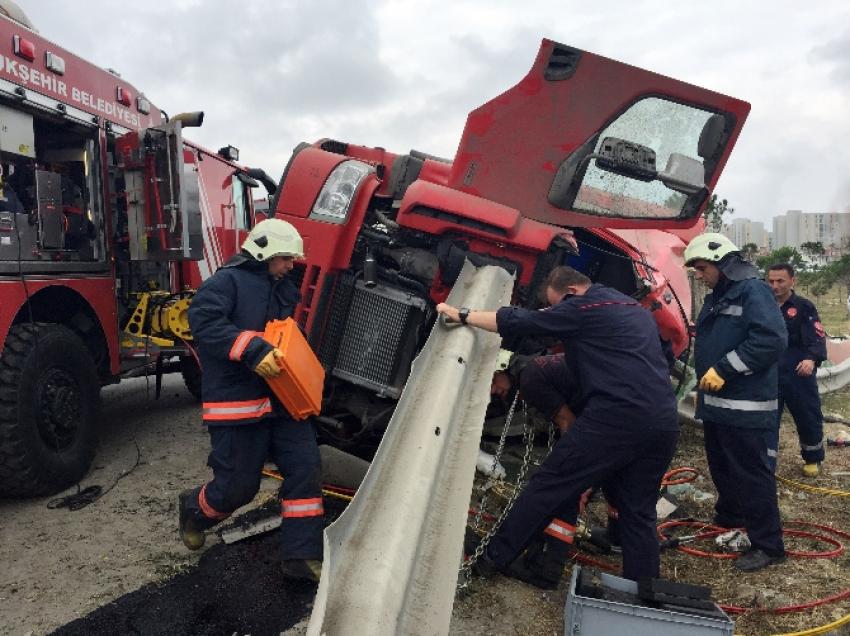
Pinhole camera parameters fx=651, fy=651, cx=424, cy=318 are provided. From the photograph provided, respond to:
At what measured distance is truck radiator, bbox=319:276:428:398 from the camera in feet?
11.7

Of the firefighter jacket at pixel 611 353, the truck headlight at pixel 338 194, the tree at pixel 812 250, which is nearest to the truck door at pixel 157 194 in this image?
the truck headlight at pixel 338 194

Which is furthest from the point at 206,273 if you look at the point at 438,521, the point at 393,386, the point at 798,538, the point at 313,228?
the point at 798,538

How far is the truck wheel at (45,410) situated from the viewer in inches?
139

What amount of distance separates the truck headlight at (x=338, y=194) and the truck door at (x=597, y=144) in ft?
2.07

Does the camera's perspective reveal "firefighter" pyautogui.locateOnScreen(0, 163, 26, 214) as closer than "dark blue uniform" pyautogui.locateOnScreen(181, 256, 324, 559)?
No

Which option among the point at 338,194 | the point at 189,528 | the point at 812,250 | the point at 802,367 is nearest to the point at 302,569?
the point at 189,528

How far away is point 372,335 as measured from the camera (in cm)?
360

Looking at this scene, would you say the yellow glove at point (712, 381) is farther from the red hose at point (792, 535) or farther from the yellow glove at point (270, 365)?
the yellow glove at point (270, 365)

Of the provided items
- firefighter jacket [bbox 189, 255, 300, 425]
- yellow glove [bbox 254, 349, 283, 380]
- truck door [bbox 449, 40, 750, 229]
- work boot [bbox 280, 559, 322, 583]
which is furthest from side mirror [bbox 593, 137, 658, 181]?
work boot [bbox 280, 559, 322, 583]

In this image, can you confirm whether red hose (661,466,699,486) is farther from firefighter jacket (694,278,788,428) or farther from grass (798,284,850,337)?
grass (798,284,850,337)

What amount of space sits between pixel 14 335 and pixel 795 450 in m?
5.66

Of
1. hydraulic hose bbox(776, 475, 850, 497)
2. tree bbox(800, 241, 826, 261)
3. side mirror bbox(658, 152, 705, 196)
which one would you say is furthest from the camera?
tree bbox(800, 241, 826, 261)

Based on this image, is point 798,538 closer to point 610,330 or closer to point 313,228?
point 610,330

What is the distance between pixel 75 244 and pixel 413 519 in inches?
144
